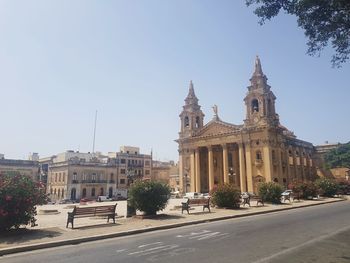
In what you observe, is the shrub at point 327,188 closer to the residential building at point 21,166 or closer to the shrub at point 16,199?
the shrub at point 16,199

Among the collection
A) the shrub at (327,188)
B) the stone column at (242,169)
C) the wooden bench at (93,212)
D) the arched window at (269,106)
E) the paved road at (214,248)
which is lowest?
the paved road at (214,248)

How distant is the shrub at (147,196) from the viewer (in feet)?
61.9

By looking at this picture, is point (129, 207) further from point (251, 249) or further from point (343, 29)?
point (343, 29)

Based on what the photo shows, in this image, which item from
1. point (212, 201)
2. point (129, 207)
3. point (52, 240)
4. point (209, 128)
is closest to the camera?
point (52, 240)

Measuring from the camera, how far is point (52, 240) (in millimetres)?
11336

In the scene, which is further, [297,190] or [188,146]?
[188,146]

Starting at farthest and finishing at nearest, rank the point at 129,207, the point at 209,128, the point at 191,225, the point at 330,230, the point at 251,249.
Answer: the point at 209,128
the point at 129,207
the point at 191,225
the point at 330,230
the point at 251,249

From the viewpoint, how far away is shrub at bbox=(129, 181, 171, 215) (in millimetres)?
18859

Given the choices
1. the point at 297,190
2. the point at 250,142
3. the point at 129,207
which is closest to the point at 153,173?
the point at 250,142

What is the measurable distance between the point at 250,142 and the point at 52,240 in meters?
49.6

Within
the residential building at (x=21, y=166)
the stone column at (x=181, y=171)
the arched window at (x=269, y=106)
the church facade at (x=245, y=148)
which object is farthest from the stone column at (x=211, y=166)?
the residential building at (x=21, y=166)

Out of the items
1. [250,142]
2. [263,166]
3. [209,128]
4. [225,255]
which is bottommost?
[225,255]

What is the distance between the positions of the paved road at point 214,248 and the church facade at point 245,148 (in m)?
41.8

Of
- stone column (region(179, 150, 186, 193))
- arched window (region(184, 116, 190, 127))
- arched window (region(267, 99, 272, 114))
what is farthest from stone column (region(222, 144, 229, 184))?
arched window (region(184, 116, 190, 127))
